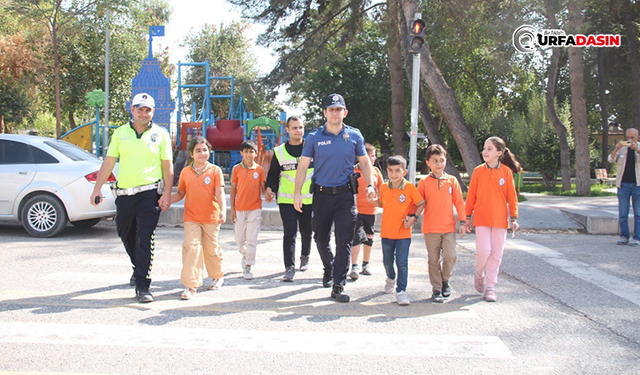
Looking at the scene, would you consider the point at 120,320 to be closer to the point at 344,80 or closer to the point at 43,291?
the point at 43,291

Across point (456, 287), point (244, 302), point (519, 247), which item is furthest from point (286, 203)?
point (519, 247)

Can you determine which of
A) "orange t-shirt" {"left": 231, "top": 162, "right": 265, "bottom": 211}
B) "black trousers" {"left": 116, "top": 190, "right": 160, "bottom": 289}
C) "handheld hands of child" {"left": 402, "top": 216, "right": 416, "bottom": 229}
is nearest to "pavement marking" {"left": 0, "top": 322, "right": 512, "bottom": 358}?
"black trousers" {"left": 116, "top": 190, "right": 160, "bottom": 289}

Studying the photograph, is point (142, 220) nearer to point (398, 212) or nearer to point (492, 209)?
point (398, 212)

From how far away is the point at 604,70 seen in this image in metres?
34.6

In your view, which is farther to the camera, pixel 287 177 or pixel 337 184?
pixel 287 177

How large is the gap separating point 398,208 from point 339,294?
101cm

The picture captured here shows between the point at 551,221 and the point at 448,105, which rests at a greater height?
the point at 448,105

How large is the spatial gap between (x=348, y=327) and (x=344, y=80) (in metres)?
33.4

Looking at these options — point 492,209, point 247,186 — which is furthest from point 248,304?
point 492,209

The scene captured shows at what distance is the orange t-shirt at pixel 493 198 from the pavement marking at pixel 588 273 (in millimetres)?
1431

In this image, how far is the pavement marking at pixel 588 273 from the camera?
572cm

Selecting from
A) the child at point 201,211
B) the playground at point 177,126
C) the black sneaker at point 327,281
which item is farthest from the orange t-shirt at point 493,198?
the playground at point 177,126

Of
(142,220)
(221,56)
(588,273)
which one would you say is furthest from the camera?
(221,56)

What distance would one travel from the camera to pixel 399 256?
5.34 metres
